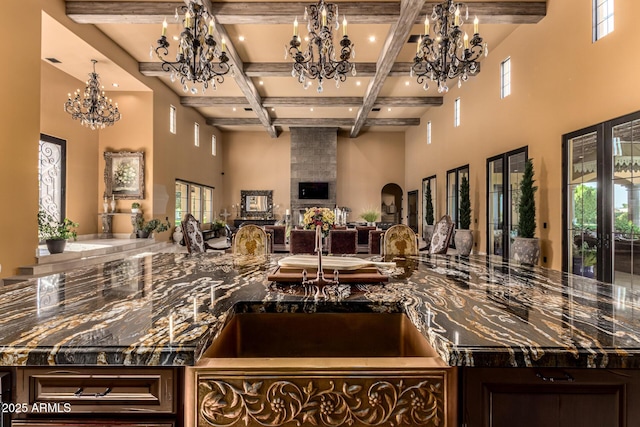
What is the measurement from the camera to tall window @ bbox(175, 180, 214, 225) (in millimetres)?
9721

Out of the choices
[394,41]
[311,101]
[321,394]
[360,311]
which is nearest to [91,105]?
[311,101]

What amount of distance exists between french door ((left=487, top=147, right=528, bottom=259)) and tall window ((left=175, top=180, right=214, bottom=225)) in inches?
297

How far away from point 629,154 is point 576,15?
212cm

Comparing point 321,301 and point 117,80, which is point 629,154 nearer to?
point 321,301

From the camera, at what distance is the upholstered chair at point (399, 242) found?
11.3 feet

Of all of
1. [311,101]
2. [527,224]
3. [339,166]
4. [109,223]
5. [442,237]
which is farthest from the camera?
[339,166]

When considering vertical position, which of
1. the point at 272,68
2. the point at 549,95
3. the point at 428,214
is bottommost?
the point at 428,214

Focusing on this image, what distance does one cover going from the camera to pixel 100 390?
2.99 feet

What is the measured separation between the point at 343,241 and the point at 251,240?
2716mm

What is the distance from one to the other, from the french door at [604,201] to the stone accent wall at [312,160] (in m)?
8.54

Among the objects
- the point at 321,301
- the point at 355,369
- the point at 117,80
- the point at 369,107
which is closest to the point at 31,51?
the point at 117,80

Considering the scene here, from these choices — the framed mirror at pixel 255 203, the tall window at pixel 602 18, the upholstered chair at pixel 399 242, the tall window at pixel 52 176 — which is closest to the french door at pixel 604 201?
the tall window at pixel 602 18

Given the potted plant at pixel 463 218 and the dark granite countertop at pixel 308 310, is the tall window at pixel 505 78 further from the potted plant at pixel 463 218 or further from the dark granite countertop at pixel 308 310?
the dark granite countertop at pixel 308 310

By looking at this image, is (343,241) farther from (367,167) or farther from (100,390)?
(367,167)
